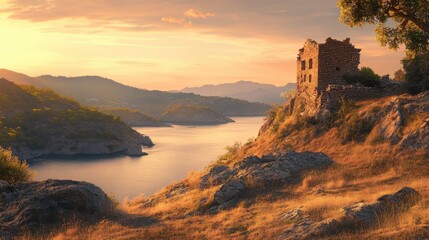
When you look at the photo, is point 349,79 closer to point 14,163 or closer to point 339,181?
point 339,181

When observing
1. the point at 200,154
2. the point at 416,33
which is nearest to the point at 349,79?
the point at 416,33

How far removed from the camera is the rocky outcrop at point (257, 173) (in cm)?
2076

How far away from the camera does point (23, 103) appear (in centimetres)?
19475

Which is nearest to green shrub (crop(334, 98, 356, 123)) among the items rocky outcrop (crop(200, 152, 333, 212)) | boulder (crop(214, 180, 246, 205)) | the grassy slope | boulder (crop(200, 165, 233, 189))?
the grassy slope

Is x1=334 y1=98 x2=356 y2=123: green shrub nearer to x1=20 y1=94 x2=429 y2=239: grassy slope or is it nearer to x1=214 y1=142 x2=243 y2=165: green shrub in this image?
x1=20 y1=94 x2=429 y2=239: grassy slope

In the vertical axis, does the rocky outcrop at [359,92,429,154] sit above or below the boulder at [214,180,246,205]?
above

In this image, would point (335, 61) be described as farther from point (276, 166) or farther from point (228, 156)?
point (276, 166)

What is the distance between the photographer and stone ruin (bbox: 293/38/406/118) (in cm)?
3603

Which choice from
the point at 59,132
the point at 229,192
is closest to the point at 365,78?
the point at 229,192

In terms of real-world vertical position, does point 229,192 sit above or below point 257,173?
below

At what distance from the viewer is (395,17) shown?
96.0ft

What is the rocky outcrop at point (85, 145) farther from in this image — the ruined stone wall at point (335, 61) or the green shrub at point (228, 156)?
the ruined stone wall at point (335, 61)

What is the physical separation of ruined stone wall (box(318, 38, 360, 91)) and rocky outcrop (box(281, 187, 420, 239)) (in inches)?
1109

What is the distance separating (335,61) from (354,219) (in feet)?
103
